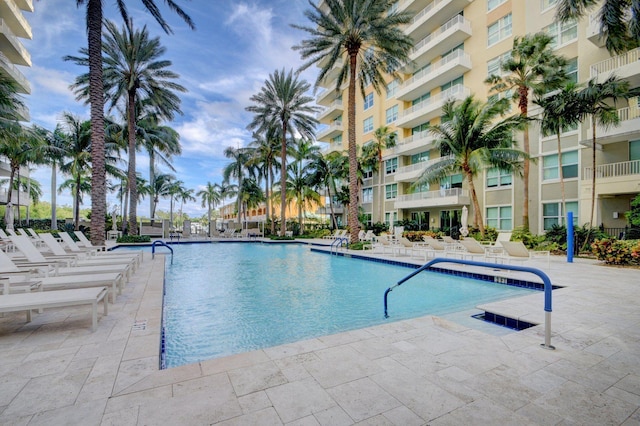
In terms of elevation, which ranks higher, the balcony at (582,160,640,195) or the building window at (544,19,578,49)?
the building window at (544,19,578,49)

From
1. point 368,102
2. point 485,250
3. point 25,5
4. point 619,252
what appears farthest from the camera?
point 368,102

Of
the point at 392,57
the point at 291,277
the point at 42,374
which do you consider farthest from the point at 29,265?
the point at 392,57

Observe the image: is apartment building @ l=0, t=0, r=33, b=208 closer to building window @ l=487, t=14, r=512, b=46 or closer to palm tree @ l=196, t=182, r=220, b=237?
building window @ l=487, t=14, r=512, b=46

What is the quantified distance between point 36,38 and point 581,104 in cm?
3909

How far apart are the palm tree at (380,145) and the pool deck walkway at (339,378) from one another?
2541 cm

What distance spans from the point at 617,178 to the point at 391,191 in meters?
17.5

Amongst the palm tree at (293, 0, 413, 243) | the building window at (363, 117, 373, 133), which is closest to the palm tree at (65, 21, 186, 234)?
the palm tree at (293, 0, 413, 243)

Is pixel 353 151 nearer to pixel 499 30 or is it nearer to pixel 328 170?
pixel 328 170

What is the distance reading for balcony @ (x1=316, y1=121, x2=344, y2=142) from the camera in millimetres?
38484

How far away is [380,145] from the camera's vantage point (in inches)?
1133

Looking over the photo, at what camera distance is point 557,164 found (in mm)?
18359

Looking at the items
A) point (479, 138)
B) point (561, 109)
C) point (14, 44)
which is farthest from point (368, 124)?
point (14, 44)

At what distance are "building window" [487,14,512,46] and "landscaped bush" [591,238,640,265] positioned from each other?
→ 57.3 feet

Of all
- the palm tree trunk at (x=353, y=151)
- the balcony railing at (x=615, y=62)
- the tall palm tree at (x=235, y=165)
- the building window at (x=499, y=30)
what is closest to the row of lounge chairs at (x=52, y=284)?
the palm tree trunk at (x=353, y=151)
